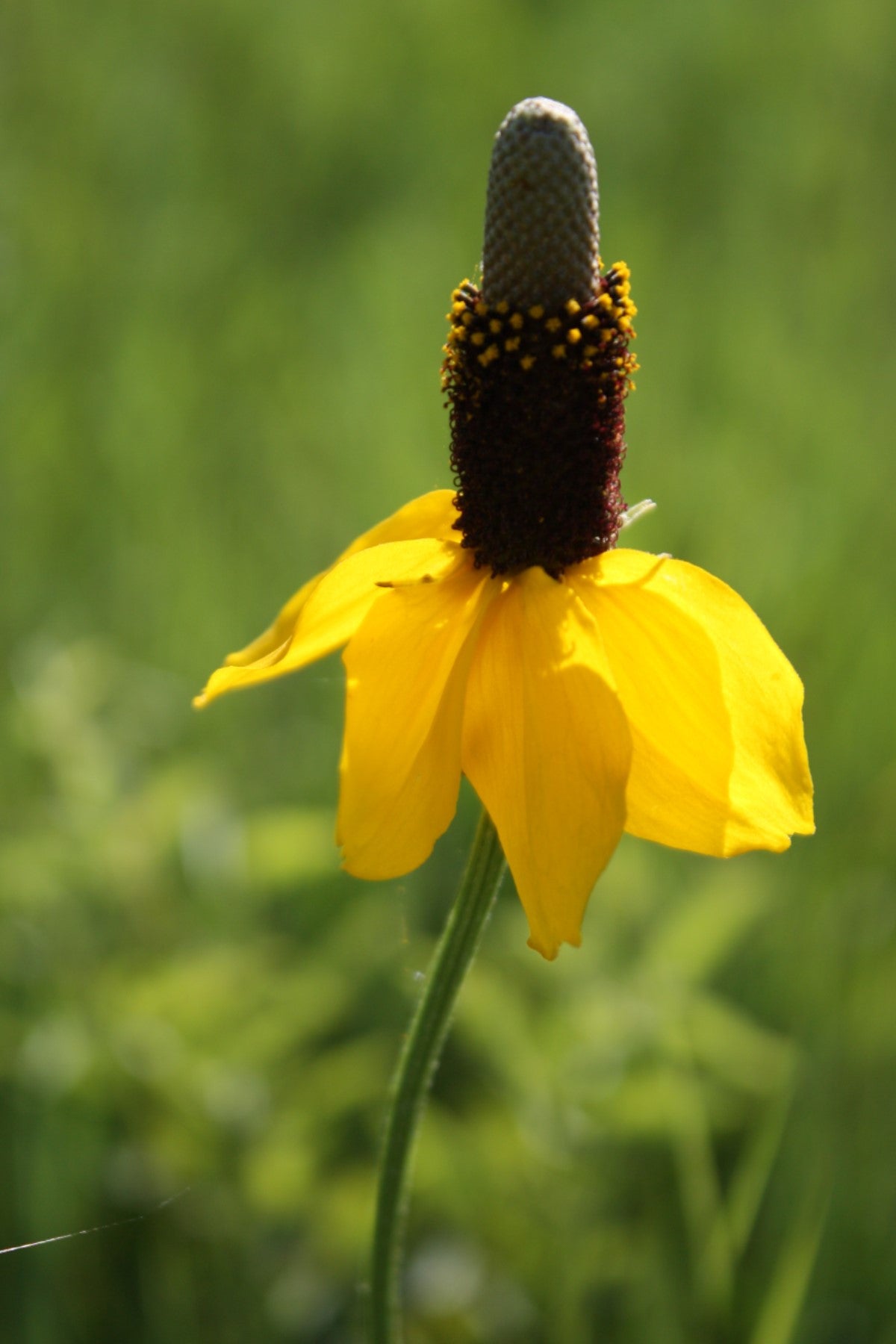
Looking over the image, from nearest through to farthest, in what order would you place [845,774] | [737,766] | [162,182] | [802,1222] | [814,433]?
[737,766] → [802,1222] → [845,774] → [814,433] → [162,182]

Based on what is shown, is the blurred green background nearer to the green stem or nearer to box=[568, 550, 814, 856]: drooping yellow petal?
the green stem

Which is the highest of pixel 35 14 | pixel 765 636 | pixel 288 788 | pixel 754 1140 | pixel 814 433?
pixel 35 14

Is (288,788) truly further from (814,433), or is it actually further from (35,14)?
(35,14)

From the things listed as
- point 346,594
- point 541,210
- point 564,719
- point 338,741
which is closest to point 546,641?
point 564,719

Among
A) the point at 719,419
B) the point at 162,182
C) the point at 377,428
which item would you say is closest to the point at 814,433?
the point at 719,419

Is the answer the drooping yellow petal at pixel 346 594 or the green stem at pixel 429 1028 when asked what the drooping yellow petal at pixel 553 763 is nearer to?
the green stem at pixel 429 1028

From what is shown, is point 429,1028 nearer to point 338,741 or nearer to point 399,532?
point 399,532

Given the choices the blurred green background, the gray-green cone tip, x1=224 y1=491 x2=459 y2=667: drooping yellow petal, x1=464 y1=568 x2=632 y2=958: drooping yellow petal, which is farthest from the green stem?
the gray-green cone tip

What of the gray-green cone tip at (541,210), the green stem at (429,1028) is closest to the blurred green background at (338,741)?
the green stem at (429,1028)
